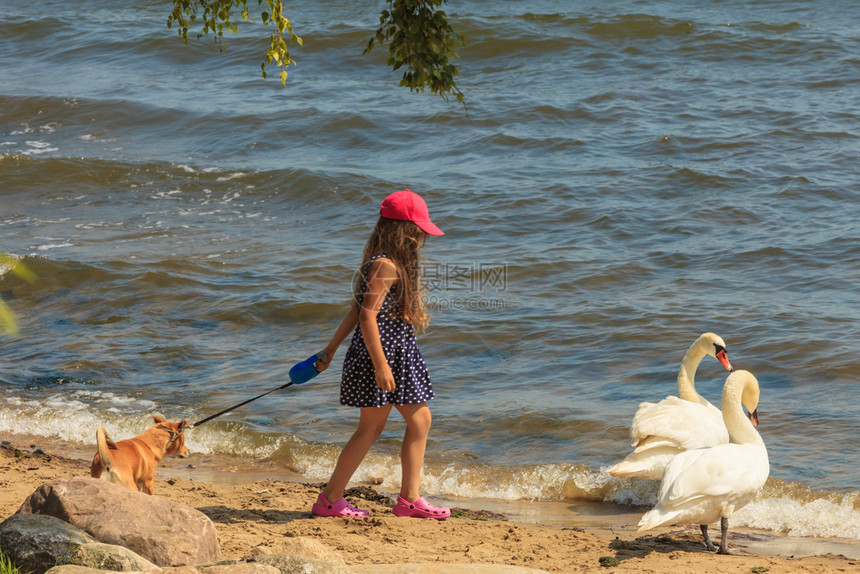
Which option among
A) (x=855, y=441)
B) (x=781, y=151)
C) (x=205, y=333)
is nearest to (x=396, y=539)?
(x=855, y=441)

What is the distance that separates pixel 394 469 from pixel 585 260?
4949 millimetres

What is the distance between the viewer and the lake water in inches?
279

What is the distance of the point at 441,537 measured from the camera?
493 centimetres

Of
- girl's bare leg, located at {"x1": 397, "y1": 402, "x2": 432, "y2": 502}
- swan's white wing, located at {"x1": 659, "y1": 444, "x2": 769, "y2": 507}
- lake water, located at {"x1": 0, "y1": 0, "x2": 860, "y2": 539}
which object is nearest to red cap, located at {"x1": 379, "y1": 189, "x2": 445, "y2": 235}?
girl's bare leg, located at {"x1": 397, "y1": 402, "x2": 432, "y2": 502}

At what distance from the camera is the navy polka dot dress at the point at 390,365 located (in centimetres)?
494

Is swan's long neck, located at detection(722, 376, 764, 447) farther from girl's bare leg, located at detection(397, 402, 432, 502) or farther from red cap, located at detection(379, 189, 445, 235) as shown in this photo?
red cap, located at detection(379, 189, 445, 235)

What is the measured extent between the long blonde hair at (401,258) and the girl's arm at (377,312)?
6cm

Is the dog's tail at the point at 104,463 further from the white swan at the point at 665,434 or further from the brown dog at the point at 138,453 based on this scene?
the white swan at the point at 665,434

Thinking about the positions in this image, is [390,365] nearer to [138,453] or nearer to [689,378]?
[138,453]

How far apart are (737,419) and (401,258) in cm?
214

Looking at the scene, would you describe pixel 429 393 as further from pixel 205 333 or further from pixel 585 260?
pixel 585 260

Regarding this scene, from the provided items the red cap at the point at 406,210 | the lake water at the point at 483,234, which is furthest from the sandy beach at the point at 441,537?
the red cap at the point at 406,210

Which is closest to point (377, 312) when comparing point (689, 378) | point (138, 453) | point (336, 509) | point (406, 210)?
point (406, 210)

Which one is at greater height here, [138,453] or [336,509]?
[138,453]
